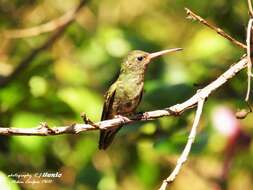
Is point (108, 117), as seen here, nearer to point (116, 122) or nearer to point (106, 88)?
point (106, 88)

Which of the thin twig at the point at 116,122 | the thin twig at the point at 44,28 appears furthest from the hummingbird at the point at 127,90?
the thin twig at the point at 116,122

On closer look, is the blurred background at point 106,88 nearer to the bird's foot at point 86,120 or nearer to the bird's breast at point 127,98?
the bird's breast at point 127,98

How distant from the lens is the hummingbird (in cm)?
393

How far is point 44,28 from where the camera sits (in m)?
4.70

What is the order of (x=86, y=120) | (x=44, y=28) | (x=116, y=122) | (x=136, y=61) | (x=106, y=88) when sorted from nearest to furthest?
(x=86, y=120) → (x=116, y=122) → (x=136, y=61) → (x=106, y=88) → (x=44, y=28)

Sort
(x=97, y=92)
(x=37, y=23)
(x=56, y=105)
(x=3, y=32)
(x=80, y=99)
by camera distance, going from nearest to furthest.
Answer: (x=56, y=105) < (x=80, y=99) < (x=97, y=92) < (x=3, y=32) < (x=37, y=23)

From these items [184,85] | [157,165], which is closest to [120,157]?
[157,165]

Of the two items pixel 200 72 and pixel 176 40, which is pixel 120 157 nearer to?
pixel 200 72

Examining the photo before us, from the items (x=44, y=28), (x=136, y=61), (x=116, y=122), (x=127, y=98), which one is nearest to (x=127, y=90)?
(x=127, y=98)

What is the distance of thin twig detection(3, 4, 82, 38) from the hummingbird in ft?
1.51

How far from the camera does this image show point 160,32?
20.2 feet

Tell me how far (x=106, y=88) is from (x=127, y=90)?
41cm

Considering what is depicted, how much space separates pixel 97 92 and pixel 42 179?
856 millimetres

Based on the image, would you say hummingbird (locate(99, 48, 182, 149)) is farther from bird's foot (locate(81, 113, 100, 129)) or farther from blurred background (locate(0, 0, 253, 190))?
bird's foot (locate(81, 113, 100, 129))
